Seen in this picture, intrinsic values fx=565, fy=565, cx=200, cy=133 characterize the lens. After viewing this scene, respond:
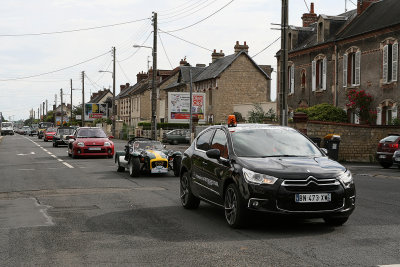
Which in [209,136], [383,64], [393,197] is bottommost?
[393,197]

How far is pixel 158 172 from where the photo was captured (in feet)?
56.7

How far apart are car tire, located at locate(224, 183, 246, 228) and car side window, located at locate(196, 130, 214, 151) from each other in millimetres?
1449

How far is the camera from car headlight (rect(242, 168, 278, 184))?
7.66m

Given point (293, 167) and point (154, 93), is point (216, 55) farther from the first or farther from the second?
point (293, 167)

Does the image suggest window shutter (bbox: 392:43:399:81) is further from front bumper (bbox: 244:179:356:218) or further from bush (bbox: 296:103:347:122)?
front bumper (bbox: 244:179:356:218)

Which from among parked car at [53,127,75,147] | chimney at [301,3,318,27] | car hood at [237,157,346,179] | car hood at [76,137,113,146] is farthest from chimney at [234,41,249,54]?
car hood at [237,157,346,179]

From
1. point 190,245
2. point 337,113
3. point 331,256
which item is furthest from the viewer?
point 337,113

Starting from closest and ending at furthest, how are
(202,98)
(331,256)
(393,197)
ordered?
(331,256) → (393,197) → (202,98)

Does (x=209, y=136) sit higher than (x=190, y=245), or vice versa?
(x=209, y=136)

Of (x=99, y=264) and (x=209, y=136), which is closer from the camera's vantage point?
(x=99, y=264)

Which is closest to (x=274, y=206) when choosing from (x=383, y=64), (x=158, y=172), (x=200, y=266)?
(x=200, y=266)

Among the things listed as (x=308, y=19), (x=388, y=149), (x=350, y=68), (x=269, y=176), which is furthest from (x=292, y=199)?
(x=308, y=19)

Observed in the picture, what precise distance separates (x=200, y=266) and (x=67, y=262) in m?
1.48

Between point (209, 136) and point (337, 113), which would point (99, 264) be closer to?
point (209, 136)
